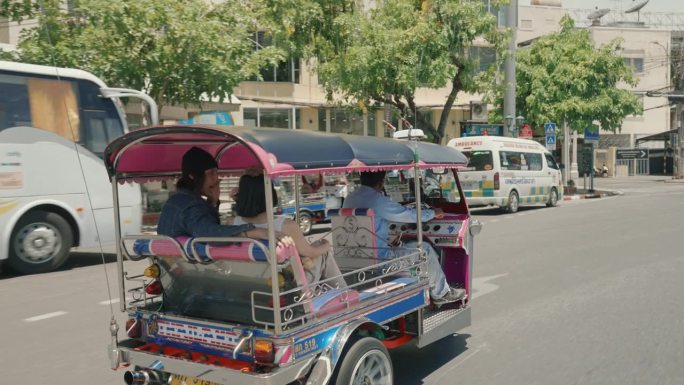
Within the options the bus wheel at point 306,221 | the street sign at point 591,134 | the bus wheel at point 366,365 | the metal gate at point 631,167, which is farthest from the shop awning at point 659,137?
the bus wheel at point 366,365

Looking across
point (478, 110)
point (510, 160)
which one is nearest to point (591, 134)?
point (478, 110)

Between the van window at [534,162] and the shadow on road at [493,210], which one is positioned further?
the van window at [534,162]

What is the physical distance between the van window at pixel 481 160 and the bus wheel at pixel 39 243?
11575 millimetres

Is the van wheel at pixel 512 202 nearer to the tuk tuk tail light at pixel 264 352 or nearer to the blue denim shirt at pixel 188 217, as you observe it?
the blue denim shirt at pixel 188 217

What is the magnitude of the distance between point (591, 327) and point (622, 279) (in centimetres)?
252

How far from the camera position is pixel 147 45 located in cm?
1305

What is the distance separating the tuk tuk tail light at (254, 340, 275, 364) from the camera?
11.4 feet

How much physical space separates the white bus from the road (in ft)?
1.80

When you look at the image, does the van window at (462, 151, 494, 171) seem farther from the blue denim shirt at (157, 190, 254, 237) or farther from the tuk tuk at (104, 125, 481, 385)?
the blue denim shirt at (157, 190, 254, 237)

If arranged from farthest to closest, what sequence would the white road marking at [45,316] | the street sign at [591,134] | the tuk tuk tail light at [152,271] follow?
the street sign at [591,134] → the white road marking at [45,316] → the tuk tuk tail light at [152,271]

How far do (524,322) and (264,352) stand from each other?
12.6 feet

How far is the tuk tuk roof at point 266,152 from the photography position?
3457 mm

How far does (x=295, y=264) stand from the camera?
3725mm

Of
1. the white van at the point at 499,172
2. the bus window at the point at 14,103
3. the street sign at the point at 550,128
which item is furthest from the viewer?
the street sign at the point at 550,128
